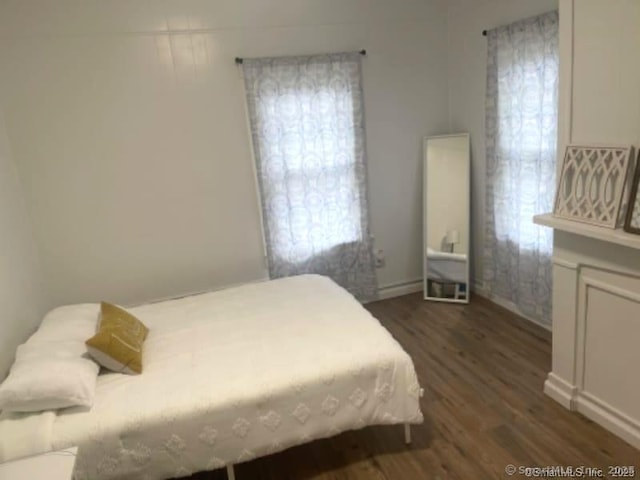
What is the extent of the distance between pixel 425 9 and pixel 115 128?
262 cm

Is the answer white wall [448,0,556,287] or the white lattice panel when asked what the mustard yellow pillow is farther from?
white wall [448,0,556,287]

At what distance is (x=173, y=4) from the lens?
10.4 feet

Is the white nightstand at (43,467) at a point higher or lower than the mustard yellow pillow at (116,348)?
lower

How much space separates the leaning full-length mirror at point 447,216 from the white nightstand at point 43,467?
3.15m

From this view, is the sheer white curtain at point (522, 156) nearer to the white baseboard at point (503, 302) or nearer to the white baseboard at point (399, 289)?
the white baseboard at point (503, 302)

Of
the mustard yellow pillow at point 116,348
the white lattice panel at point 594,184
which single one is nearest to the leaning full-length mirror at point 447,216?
the white lattice panel at point 594,184

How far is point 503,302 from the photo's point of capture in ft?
12.4

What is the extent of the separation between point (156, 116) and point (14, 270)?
1363 millimetres

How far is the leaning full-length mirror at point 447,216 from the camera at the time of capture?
152 inches

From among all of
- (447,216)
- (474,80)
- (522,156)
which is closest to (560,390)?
(522,156)

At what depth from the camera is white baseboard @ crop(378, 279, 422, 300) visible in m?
4.20

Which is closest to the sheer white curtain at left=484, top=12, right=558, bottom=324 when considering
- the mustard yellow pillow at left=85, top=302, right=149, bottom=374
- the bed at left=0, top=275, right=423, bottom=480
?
the bed at left=0, top=275, right=423, bottom=480

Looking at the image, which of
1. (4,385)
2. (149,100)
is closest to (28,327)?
(4,385)

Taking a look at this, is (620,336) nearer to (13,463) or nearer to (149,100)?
(13,463)
